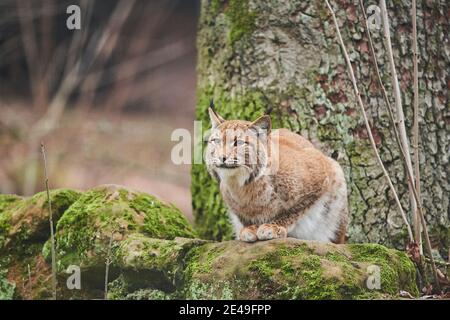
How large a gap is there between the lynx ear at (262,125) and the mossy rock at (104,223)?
87cm

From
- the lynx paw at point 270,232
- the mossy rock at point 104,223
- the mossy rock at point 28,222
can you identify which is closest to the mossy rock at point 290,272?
the lynx paw at point 270,232

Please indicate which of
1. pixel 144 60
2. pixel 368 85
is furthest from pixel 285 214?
pixel 144 60

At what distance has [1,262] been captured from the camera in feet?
13.7

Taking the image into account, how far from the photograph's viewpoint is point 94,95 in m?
9.62

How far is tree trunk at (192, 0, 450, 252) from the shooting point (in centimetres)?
452

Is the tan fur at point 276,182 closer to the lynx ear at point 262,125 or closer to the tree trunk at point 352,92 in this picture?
the lynx ear at point 262,125

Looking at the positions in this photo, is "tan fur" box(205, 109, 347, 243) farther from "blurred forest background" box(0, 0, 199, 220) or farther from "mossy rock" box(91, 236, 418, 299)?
"blurred forest background" box(0, 0, 199, 220)

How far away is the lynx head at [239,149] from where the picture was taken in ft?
12.1

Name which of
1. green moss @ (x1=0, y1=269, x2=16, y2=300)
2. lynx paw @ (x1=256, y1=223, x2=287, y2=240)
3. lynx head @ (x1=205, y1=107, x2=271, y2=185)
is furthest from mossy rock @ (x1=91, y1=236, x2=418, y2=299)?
green moss @ (x1=0, y1=269, x2=16, y2=300)

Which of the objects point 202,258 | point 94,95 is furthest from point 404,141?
point 94,95

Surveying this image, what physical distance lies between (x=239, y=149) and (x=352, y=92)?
3.83ft

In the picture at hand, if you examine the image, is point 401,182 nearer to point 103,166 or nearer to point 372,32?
point 372,32
